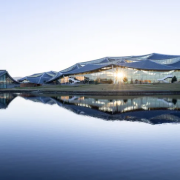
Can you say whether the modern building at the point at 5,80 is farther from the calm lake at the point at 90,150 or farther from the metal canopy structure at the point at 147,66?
the calm lake at the point at 90,150

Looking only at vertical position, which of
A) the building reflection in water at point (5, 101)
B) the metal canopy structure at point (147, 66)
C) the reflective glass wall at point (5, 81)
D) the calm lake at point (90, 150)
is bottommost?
the calm lake at point (90, 150)

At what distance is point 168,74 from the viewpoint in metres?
60.7

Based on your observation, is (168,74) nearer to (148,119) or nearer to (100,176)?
(148,119)

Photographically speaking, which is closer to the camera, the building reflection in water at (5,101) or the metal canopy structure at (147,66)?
the building reflection in water at (5,101)

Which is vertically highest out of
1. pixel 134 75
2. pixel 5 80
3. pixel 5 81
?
pixel 134 75

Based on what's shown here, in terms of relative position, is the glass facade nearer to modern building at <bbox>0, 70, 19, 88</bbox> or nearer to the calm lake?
modern building at <bbox>0, 70, 19, 88</bbox>

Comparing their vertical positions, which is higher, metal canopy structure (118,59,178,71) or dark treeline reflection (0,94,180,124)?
metal canopy structure (118,59,178,71)

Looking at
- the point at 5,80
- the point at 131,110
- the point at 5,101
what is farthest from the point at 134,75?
the point at 131,110

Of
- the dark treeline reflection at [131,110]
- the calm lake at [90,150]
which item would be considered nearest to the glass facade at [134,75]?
the dark treeline reflection at [131,110]

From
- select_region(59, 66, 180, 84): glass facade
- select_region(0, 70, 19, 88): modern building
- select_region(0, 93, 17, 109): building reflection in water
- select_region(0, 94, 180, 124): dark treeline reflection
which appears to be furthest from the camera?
select_region(59, 66, 180, 84): glass facade

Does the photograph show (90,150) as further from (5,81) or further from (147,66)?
(5,81)

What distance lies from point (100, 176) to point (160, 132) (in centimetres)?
595

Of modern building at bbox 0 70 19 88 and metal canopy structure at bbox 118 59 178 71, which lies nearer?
modern building at bbox 0 70 19 88

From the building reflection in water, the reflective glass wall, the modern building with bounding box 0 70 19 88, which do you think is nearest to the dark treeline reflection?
the building reflection in water
